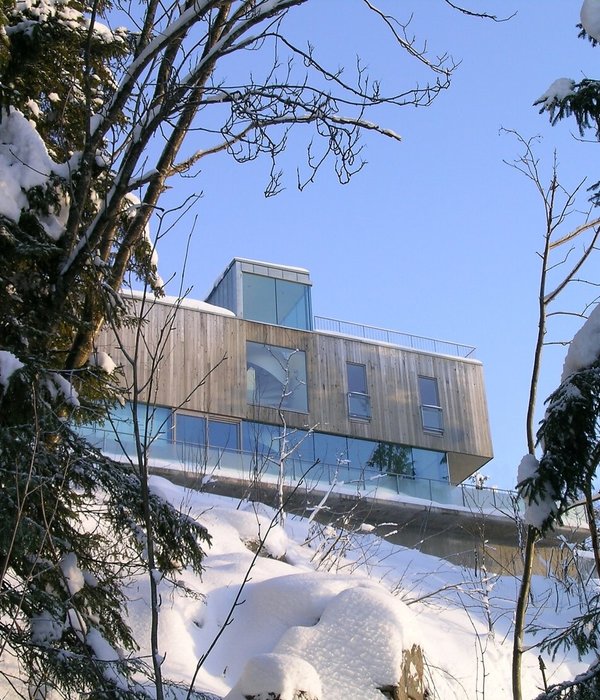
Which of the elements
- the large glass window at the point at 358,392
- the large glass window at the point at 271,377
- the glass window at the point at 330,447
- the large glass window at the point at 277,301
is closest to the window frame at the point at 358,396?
the large glass window at the point at 358,392

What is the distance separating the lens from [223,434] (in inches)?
955

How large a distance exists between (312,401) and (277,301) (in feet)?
11.0

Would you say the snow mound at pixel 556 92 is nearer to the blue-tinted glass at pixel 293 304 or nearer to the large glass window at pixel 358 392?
the large glass window at pixel 358 392

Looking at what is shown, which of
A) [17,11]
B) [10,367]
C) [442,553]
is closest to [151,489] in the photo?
[10,367]

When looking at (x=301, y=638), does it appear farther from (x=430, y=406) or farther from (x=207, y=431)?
(x=430, y=406)

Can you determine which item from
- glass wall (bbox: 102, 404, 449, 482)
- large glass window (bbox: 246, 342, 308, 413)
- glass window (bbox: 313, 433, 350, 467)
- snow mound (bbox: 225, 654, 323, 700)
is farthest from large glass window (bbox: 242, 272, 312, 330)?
snow mound (bbox: 225, 654, 323, 700)

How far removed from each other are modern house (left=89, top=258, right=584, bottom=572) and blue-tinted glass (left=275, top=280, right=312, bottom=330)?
34 mm

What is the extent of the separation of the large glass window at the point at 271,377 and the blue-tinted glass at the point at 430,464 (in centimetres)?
388

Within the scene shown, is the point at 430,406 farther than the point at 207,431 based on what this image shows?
Yes

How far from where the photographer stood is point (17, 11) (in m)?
6.90

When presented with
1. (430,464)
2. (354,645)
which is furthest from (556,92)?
(430,464)

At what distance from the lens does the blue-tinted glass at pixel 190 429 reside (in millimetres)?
23203

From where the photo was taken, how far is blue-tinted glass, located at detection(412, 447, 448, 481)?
1066 inches

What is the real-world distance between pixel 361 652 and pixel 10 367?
135 inches
